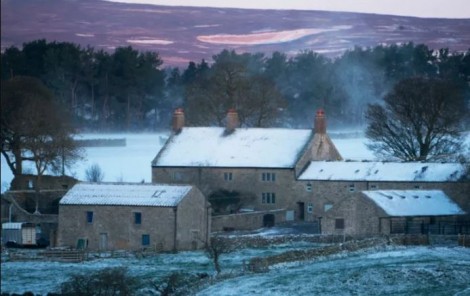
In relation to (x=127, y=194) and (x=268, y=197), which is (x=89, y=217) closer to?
(x=127, y=194)

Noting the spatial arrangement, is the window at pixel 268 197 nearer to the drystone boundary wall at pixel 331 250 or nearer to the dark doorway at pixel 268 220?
the dark doorway at pixel 268 220

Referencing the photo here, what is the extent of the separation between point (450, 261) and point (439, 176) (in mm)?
16465

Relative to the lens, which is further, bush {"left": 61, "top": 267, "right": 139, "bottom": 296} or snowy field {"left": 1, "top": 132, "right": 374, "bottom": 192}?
snowy field {"left": 1, "top": 132, "right": 374, "bottom": 192}

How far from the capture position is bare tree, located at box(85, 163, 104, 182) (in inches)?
2835

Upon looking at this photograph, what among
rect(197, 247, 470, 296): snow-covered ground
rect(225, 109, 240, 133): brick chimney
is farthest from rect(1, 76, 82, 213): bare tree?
rect(197, 247, 470, 296): snow-covered ground

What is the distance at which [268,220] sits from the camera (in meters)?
71.0

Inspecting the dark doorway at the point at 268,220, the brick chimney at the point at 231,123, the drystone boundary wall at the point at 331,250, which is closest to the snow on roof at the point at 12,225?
the drystone boundary wall at the point at 331,250

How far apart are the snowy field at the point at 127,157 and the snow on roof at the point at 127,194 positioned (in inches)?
287

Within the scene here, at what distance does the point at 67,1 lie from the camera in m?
53.2

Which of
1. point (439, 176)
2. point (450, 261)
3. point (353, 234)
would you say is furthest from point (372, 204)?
point (450, 261)

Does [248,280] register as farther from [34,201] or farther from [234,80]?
[234,80]

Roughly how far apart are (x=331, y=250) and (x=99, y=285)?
1256 centimetres

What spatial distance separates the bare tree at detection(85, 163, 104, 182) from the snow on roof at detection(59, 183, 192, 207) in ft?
26.4

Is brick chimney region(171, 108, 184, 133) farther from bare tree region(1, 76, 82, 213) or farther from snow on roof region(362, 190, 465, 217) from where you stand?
snow on roof region(362, 190, 465, 217)
